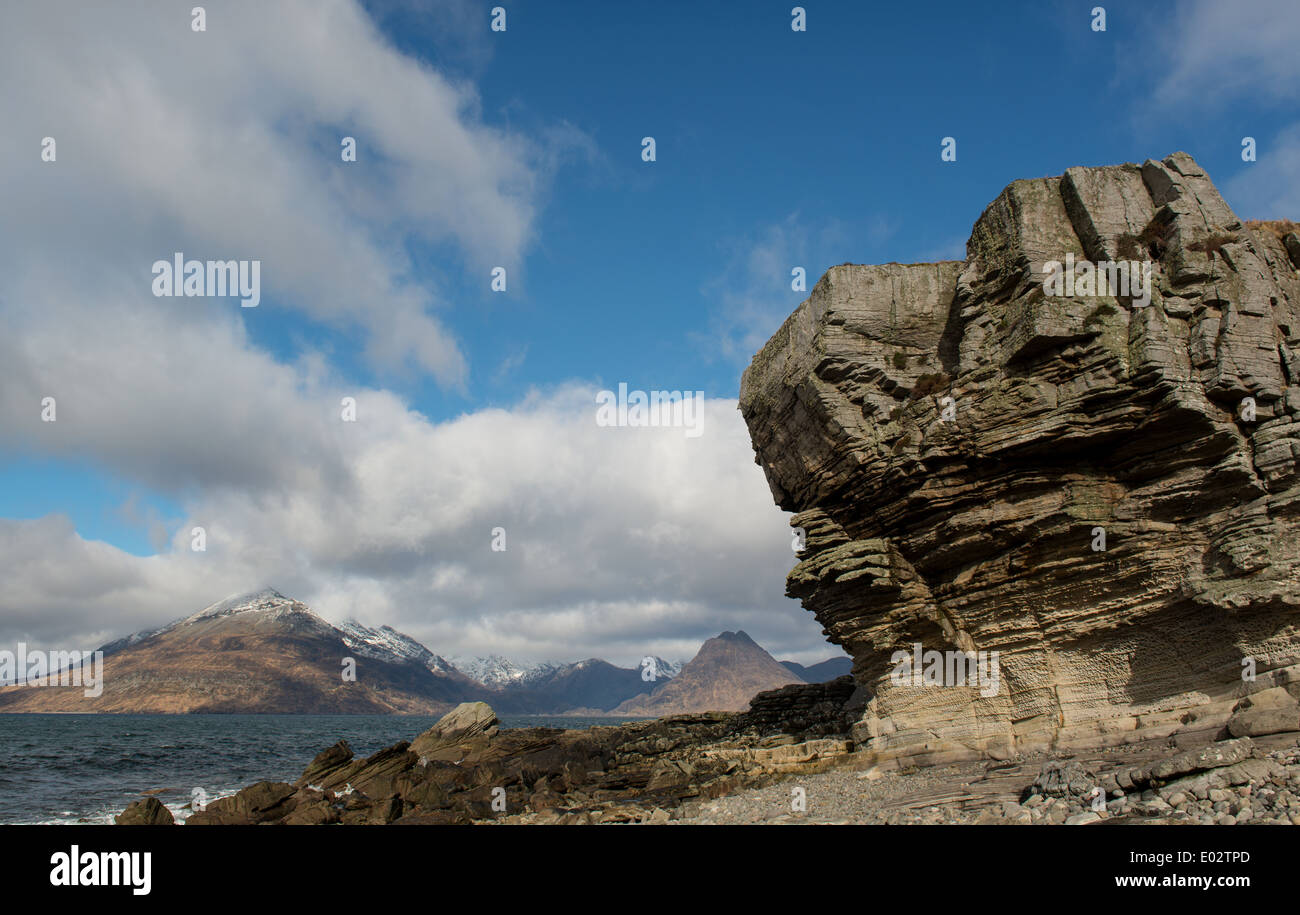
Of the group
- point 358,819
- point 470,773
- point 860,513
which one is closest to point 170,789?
point 470,773

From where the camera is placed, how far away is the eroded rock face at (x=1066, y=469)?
20125 millimetres

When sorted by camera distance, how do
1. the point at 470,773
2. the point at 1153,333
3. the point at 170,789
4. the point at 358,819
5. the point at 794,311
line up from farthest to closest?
the point at 170,789
the point at 470,773
the point at 794,311
the point at 358,819
the point at 1153,333

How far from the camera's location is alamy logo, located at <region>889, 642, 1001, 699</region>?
24.2 m

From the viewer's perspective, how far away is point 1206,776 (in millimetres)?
14203

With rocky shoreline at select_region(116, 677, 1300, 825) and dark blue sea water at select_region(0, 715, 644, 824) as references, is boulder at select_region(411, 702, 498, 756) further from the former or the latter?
dark blue sea water at select_region(0, 715, 644, 824)

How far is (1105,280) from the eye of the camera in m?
22.7

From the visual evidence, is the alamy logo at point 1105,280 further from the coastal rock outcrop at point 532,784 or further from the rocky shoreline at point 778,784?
the coastal rock outcrop at point 532,784

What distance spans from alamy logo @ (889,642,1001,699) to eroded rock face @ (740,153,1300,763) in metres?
0.23

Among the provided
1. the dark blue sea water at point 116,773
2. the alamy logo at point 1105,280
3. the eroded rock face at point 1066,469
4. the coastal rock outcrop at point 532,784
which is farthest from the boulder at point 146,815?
the alamy logo at point 1105,280

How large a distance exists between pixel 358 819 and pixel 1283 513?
3151cm
